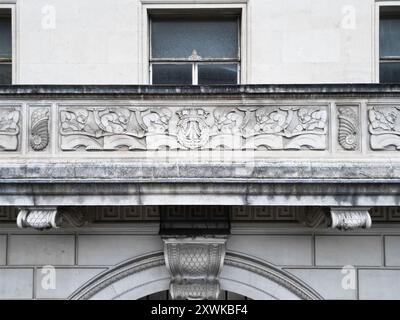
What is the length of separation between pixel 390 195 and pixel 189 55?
3.69 m

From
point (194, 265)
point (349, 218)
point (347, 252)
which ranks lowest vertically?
point (194, 265)

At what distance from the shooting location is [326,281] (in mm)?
7742

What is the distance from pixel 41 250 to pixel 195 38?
3966 mm

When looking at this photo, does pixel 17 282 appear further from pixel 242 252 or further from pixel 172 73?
pixel 172 73

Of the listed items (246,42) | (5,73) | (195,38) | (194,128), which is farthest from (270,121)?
(5,73)

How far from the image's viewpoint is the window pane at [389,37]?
840 cm

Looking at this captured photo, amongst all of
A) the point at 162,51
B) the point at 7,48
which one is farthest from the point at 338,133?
the point at 7,48

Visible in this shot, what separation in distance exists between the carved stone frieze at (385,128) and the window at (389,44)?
4.91 ft

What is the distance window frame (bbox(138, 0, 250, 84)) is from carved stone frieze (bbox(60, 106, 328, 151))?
1185mm

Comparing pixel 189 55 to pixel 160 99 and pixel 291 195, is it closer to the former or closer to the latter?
pixel 160 99

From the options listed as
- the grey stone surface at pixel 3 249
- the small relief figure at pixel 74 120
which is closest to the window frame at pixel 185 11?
the small relief figure at pixel 74 120

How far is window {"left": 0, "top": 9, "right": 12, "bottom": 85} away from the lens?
8.46 meters

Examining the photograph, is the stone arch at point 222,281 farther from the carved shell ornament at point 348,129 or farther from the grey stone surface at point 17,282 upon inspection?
the carved shell ornament at point 348,129

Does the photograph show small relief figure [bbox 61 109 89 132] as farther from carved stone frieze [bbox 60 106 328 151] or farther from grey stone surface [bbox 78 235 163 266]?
grey stone surface [bbox 78 235 163 266]
